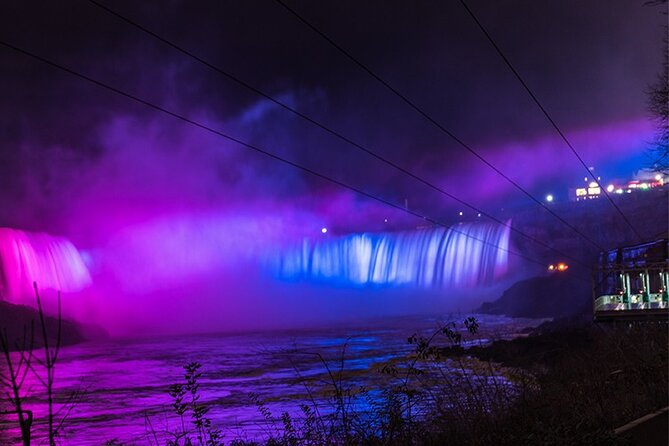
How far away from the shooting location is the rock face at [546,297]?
4856 inches

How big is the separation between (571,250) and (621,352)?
139 meters

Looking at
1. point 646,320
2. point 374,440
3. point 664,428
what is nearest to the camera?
point 664,428

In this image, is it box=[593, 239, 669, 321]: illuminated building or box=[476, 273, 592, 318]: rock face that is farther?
box=[476, 273, 592, 318]: rock face

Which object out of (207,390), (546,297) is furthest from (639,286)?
(546,297)

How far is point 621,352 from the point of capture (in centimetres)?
1502

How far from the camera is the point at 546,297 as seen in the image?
13350 cm

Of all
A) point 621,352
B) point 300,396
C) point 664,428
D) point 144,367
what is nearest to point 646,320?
point 621,352

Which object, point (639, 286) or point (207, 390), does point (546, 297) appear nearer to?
point (639, 286)

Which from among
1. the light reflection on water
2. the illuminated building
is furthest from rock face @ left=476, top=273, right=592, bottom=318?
the illuminated building

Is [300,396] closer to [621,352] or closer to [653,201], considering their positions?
[621,352]

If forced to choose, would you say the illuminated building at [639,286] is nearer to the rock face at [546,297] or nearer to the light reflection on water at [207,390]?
the light reflection on water at [207,390]

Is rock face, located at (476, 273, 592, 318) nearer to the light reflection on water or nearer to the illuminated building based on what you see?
the light reflection on water

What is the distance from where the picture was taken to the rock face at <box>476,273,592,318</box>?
A: 12333 cm

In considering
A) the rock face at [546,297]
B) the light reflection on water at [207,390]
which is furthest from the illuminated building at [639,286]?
the rock face at [546,297]
